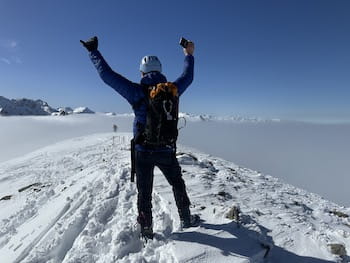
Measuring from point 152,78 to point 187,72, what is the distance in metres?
0.69

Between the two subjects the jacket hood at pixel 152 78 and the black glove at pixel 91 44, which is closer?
the black glove at pixel 91 44

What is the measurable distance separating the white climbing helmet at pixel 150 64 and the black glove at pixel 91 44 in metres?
0.69

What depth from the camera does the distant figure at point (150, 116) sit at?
3682mm

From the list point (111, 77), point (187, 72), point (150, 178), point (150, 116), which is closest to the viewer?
point (111, 77)

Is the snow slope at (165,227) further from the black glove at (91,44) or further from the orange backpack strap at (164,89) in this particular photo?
the black glove at (91,44)

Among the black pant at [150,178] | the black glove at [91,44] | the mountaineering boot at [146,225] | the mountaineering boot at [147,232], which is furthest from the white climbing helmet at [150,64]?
the mountaineering boot at [147,232]

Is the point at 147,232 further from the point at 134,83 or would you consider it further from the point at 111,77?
the point at 111,77

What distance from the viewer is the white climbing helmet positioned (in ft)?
13.0

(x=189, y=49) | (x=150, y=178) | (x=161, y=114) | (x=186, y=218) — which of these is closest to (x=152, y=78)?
(x=161, y=114)

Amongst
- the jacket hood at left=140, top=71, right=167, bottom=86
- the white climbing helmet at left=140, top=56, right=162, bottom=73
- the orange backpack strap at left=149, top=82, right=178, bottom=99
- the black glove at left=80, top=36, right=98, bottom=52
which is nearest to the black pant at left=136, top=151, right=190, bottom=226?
the orange backpack strap at left=149, top=82, right=178, bottom=99

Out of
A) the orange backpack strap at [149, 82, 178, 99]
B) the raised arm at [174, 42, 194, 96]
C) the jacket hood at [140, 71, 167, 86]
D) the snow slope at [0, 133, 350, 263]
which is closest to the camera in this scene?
the orange backpack strap at [149, 82, 178, 99]

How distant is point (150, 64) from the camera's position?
3951 millimetres

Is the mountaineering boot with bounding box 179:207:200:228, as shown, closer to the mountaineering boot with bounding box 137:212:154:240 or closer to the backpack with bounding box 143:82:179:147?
the mountaineering boot with bounding box 137:212:154:240

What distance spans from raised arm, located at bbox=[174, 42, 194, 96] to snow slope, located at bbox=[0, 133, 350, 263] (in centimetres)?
228
